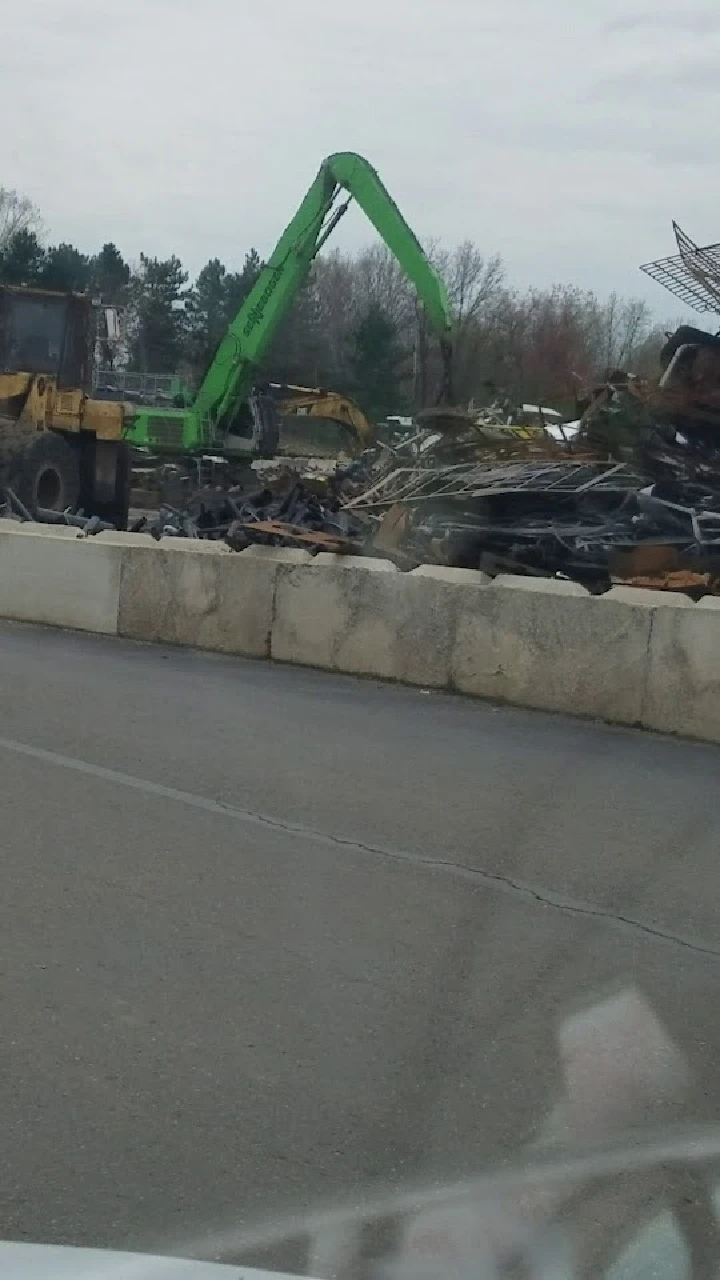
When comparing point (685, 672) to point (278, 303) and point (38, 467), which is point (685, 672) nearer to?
point (38, 467)

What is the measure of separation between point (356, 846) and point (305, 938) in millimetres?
1341

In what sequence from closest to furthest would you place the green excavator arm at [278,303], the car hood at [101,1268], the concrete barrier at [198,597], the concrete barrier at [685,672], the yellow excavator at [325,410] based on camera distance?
the car hood at [101,1268], the concrete barrier at [685,672], the concrete barrier at [198,597], the green excavator arm at [278,303], the yellow excavator at [325,410]

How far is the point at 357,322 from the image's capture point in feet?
244

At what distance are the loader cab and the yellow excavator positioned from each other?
9.06 m

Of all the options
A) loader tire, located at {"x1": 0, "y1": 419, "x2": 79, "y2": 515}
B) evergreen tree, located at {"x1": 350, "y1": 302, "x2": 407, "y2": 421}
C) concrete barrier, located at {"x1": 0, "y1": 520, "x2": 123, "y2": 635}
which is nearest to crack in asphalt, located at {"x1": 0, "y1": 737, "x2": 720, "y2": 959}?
concrete barrier, located at {"x1": 0, "y1": 520, "x2": 123, "y2": 635}

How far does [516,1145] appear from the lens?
443 centimetres

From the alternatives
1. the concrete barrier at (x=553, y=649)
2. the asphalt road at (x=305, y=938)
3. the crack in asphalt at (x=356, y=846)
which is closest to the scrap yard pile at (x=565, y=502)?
the concrete barrier at (x=553, y=649)

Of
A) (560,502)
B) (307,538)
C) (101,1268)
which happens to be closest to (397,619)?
(307,538)

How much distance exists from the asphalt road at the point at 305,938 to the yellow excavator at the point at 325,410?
80.8ft

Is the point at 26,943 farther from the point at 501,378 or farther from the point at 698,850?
the point at 501,378

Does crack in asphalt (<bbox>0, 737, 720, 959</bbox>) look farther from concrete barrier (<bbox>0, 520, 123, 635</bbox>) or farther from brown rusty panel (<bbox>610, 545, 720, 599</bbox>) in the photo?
brown rusty panel (<bbox>610, 545, 720, 599</bbox>)

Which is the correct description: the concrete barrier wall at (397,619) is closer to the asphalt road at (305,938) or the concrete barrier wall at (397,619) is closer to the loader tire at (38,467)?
the asphalt road at (305,938)

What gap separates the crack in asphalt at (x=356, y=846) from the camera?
6480mm


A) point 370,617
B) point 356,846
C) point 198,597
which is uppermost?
point 370,617
